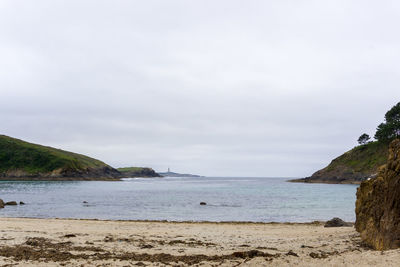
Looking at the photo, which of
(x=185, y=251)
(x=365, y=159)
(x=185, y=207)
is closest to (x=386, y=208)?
(x=185, y=251)

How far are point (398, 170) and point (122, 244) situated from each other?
14.0 metres

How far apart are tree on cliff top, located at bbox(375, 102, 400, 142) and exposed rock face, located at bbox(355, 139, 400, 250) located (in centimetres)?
13778

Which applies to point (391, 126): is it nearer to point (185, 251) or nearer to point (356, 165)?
point (356, 165)

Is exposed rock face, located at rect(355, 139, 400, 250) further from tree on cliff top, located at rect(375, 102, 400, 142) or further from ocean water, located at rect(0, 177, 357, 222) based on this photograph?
Answer: tree on cliff top, located at rect(375, 102, 400, 142)

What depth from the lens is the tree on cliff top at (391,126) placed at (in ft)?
448

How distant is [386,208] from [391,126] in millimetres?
141528

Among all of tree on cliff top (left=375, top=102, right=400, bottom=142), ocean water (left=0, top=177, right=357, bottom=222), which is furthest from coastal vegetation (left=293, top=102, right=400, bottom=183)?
ocean water (left=0, top=177, right=357, bottom=222)

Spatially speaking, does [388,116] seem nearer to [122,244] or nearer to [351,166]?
[351,166]

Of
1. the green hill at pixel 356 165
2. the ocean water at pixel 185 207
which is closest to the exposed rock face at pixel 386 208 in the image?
the ocean water at pixel 185 207

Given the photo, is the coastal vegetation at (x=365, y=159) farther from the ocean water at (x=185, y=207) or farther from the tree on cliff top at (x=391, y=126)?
the ocean water at (x=185, y=207)

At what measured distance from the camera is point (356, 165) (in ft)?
567

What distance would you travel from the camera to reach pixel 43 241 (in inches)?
719

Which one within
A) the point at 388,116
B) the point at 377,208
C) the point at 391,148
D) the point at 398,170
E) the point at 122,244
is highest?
the point at 388,116

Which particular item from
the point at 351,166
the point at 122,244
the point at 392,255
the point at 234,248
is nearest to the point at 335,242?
the point at 234,248
